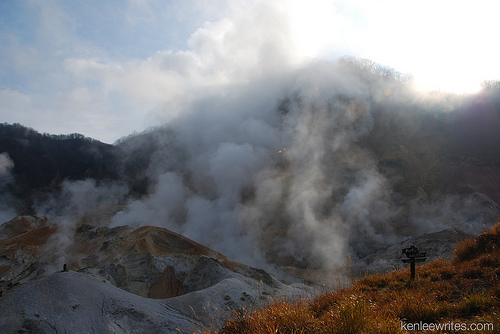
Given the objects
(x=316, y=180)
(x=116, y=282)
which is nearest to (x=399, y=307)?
(x=116, y=282)

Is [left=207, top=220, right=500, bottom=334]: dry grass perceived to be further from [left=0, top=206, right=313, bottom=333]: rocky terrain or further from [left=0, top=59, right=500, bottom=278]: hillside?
[left=0, top=59, right=500, bottom=278]: hillside

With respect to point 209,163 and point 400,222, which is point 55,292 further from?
point 209,163

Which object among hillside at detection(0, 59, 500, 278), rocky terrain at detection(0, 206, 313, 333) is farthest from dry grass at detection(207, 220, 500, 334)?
hillside at detection(0, 59, 500, 278)

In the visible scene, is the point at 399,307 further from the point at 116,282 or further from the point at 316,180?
the point at 316,180

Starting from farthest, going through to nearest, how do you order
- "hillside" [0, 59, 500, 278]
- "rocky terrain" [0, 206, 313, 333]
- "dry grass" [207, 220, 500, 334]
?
"hillside" [0, 59, 500, 278], "rocky terrain" [0, 206, 313, 333], "dry grass" [207, 220, 500, 334]

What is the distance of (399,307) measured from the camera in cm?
349

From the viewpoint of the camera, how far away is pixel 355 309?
2.86 meters

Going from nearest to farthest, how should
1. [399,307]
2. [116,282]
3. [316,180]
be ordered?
[399,307], [116,282], [316,180]

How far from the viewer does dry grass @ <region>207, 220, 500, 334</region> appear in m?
2.79

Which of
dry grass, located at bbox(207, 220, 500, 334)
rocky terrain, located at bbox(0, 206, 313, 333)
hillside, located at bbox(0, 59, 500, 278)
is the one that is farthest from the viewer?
hillside, located at bbox(0, 59, 500, 278)

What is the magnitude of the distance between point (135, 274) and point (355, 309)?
2169 centimetres

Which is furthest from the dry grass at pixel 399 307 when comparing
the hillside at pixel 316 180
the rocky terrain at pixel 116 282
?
the hillside at pixel 316 180

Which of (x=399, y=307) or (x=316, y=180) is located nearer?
(x=399, y=307)

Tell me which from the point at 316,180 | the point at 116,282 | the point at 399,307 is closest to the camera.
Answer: the point at 399,307
